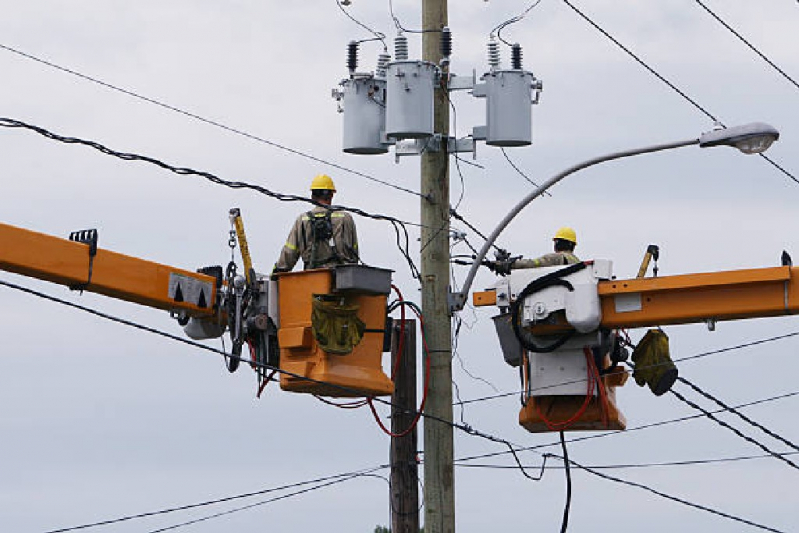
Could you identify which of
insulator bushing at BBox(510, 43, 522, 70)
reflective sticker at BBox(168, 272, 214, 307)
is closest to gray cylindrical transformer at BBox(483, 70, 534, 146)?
insulator bushing at BBox(510, 43, 522, 70)

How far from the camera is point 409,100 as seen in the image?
20.3 meters

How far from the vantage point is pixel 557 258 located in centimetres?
2098

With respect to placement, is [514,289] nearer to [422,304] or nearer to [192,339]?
[422,304]

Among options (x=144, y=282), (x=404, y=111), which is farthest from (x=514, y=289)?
(x=144, y=282)

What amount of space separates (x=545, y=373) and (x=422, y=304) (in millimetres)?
1398

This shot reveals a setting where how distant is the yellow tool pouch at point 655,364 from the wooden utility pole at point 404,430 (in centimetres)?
231

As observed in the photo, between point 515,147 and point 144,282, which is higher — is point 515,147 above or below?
above

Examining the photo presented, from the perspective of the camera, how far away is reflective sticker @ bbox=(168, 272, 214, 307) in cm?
1864

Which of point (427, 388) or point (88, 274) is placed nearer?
point (88, 274)

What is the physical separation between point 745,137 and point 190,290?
5142 mm

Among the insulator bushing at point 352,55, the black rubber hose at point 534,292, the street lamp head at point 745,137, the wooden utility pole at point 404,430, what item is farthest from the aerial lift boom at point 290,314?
the street lamp head at point 745,137

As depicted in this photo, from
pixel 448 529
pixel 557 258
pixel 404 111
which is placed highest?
pixel 404 111

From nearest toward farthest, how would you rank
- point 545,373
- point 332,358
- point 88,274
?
1. point 88,274
2. point 332,358
3. point 545,373

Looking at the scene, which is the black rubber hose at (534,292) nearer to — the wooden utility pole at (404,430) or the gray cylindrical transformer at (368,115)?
the wooden utility pole at (404,430)
